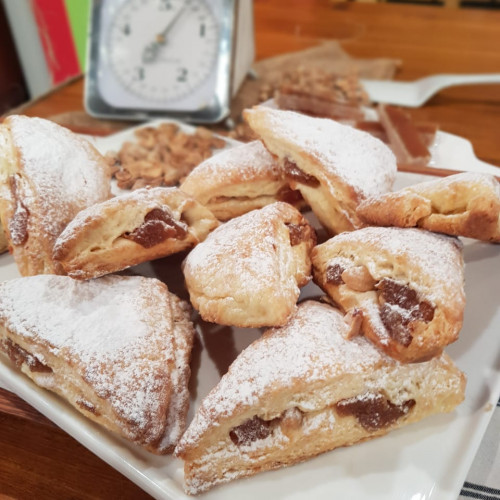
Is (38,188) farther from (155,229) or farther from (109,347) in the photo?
(109,347)

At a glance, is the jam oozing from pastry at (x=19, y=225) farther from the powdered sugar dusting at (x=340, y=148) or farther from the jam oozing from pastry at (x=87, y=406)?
the powdered sugar dusting at (x=340, y=148)

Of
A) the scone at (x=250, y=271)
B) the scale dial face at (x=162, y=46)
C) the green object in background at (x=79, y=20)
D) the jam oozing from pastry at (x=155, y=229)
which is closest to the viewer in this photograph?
the scone at (x=250, y=271)

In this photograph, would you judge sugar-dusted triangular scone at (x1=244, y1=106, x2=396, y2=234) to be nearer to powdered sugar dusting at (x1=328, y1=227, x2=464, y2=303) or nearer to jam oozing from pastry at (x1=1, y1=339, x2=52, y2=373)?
powdered sugar dusting at (x1=328, y1=227, x2=464, y2=303)

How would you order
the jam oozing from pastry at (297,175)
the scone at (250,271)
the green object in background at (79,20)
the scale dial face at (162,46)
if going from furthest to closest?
the green object in background at (79,20), the scale dial face at (162,46), the jam oozing from pastry at (297,175), the scone at (250,271)

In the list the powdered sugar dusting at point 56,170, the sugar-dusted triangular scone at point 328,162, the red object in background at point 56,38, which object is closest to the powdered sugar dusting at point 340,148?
the sugar-dusted triangular scone at point 328,162

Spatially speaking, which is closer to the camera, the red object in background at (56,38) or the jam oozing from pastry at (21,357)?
the jam oozing from pastry at (21,357)

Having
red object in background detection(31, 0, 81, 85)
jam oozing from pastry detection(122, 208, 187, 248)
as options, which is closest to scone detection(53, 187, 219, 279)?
jam oozing from pastry detection(122, 208, 187, 248)
